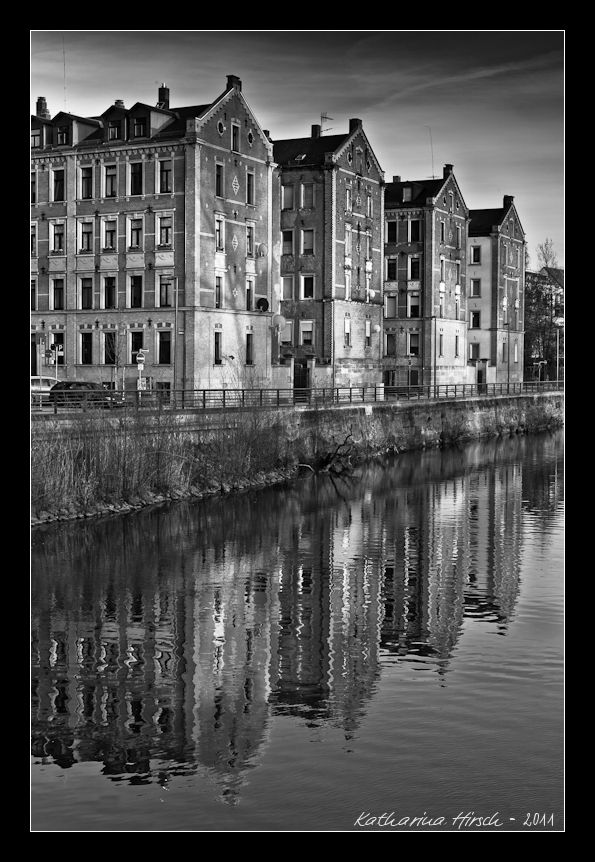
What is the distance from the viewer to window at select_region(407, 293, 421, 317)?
90.8 meters

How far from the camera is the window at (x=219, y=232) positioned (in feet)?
206

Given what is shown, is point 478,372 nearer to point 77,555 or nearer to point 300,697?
point 77,555

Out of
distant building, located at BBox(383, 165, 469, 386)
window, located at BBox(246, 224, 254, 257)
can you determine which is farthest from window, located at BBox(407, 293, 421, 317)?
window, located at BBox(246, 224, 254, 257)

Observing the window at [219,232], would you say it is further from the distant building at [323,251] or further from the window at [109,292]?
the distant building at [323,251]

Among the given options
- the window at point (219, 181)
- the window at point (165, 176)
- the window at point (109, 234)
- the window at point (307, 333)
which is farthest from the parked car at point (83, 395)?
the window at point (307, 333)

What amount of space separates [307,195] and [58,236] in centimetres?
1908

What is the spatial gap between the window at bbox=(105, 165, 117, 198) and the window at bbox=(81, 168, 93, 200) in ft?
3.31

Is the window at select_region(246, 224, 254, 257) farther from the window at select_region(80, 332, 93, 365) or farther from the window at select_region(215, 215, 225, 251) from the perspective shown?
the window at select_region(80, 332, 93, 365)

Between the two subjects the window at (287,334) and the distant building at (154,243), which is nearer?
the distant building at (154,243)

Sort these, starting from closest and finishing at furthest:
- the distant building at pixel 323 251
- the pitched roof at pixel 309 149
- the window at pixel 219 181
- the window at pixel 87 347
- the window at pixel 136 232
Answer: the window at pixel 219 181, the window at pixel 136 232, the window at pixel 87 347, the distant building at pixel 323 251, the pitched roof at pixel 309 149

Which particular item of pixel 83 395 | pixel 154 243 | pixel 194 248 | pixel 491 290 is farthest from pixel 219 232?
pixel 491 290

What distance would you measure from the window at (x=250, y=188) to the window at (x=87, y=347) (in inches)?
470
